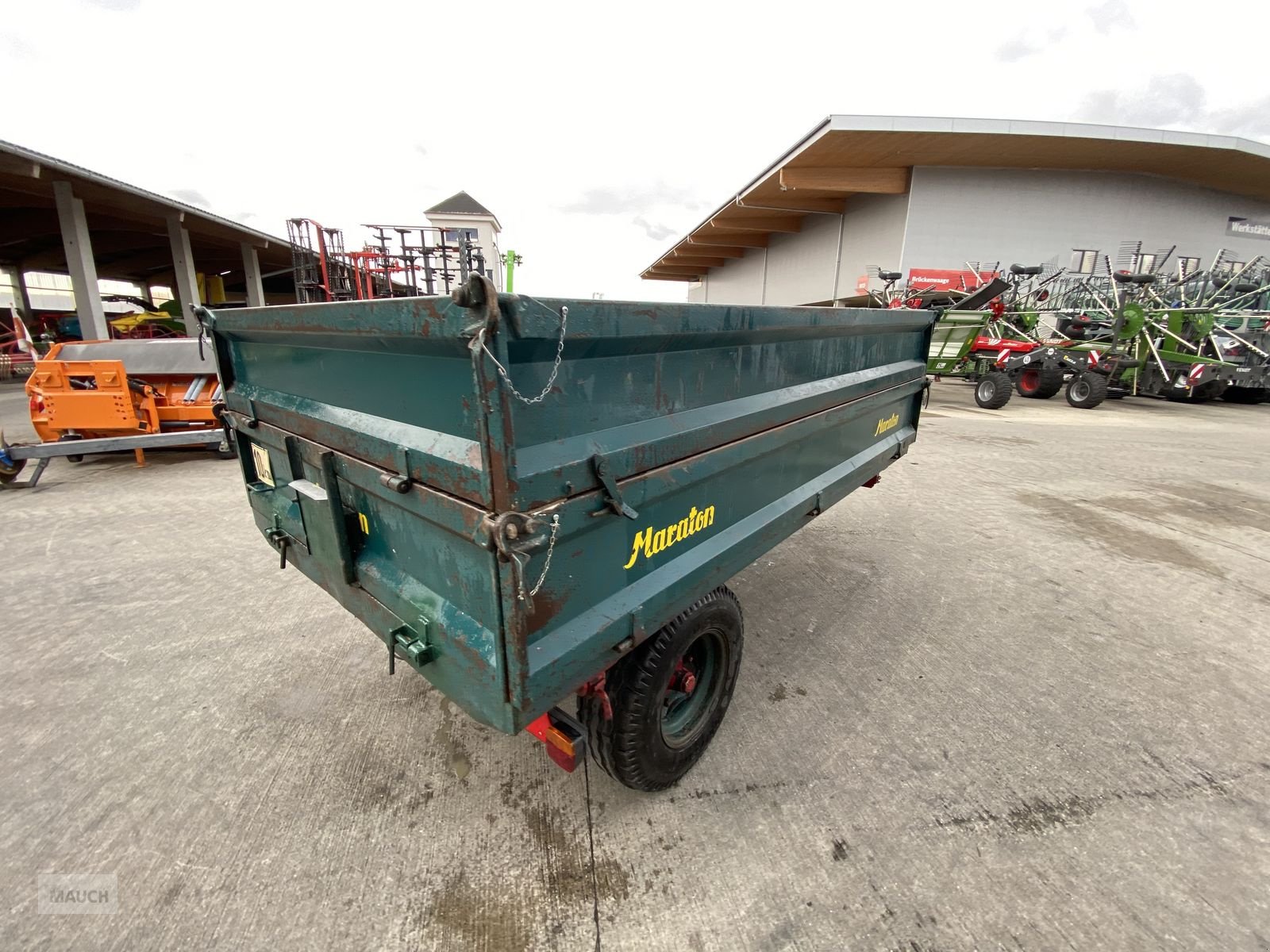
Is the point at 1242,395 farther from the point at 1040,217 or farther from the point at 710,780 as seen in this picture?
the point at 710,780

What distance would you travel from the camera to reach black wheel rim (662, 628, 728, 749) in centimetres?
205

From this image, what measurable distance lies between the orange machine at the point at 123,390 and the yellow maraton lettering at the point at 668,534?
556 cm

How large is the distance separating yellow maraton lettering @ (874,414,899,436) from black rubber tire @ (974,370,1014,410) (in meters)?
9.65

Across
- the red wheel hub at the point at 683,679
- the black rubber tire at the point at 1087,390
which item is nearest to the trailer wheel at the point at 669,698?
the red wheel hub at the point at 683,679

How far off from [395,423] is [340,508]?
1.48ft

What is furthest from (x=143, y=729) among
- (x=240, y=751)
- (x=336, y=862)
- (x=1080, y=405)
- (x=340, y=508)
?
(x=1080, y=405)

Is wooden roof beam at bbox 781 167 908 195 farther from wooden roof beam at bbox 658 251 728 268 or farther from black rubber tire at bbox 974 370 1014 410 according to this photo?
wooden roof beam at bbox 658 251 728 268

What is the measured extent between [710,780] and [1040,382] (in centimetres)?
1483

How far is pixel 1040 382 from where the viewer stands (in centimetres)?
1291

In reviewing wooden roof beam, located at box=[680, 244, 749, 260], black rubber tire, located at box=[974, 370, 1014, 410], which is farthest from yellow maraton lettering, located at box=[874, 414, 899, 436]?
wooden roof beam, located at box=[680, 244, 749, 260]

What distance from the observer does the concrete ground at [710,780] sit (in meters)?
1.59

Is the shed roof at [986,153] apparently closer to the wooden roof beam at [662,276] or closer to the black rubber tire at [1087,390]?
the black rubber tire at [1087,390]

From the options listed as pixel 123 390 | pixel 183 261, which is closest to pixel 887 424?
pixel 123 390

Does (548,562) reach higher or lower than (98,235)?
lower
